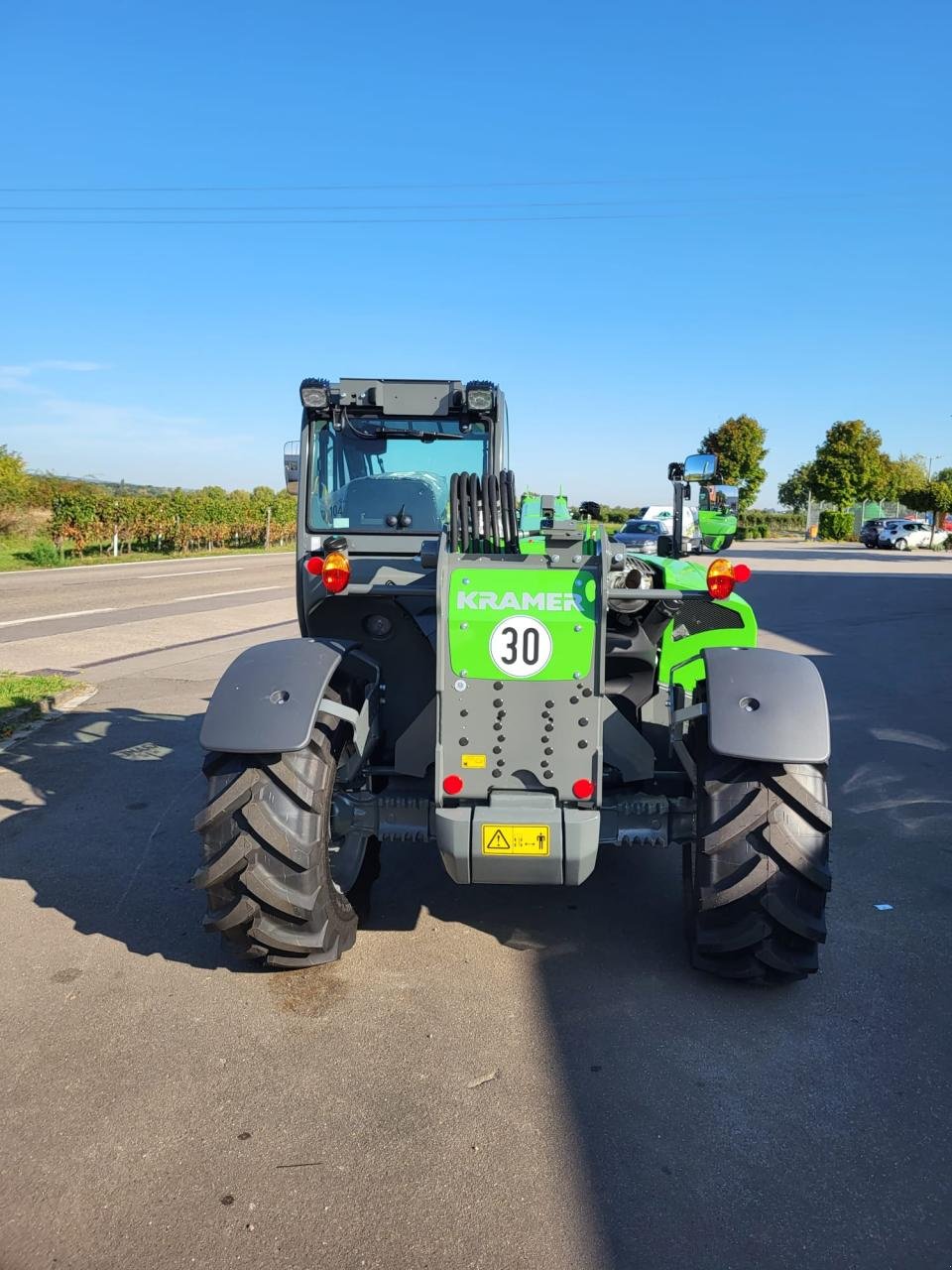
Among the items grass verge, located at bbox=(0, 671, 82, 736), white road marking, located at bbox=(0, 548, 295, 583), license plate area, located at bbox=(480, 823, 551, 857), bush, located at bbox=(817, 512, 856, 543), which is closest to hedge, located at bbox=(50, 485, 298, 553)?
white road marking, located at bbox=(0, 548, 295, 583)

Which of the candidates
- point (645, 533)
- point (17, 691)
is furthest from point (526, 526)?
point (645, 533)

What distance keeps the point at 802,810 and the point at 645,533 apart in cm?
3020

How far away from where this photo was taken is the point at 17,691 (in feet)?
29.8

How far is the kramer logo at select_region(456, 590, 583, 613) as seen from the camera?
361 centimetres

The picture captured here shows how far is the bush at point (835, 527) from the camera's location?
59875 millimetres

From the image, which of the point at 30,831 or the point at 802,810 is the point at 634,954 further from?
the point at 30,831

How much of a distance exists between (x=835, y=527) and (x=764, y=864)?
201ft

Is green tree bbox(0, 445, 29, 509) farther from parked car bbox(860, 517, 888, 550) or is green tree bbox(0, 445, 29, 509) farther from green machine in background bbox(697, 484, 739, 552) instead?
parked car bbox(860, 517, 888, 550)

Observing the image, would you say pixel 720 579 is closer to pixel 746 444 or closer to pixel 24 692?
pixel 24 692

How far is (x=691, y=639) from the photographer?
17.8ft

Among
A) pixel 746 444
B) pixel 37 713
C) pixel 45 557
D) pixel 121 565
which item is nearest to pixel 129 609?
pixel 37 713

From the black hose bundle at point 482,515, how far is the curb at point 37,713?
5285mm

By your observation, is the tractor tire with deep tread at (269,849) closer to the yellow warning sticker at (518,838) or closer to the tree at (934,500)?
the yellow warning sticker at (518,838)

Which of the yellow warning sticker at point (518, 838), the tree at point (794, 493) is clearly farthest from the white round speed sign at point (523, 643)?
the tree at point (794, 493)
